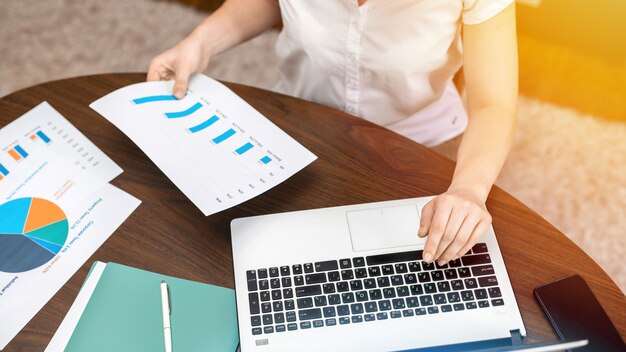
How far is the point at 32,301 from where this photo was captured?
0.80 metres

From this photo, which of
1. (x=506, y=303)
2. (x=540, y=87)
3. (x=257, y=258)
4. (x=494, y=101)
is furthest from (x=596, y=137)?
(x=257, y=258)

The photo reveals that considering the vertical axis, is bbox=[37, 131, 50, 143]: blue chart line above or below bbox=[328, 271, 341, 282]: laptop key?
above

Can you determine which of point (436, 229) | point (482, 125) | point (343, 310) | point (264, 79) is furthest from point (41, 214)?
point (264, 79)

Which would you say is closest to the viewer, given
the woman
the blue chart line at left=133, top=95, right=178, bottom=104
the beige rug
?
the woman

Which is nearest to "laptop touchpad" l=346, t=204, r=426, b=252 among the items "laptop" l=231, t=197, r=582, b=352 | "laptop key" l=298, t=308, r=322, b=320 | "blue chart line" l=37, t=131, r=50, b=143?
"laptop" l=231, t=197, r=582, b=352

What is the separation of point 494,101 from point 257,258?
0.44 metres

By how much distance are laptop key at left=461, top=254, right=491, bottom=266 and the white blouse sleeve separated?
36 cm

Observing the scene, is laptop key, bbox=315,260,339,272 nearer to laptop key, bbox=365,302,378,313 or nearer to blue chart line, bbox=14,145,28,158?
laptop key, bbox=365,302,378,313

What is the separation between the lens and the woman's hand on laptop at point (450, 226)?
31.1 inches

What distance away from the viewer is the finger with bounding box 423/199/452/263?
0.79 metres

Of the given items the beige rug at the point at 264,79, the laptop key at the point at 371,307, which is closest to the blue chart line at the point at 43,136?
the laptop key at the point at 371,307

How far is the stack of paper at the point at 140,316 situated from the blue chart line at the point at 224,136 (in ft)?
0.73

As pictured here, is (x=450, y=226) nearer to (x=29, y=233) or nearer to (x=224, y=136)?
(x=224, y=136)

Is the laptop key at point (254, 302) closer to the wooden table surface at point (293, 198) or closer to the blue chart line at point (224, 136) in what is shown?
the wooden table surface at point (293, 198)
